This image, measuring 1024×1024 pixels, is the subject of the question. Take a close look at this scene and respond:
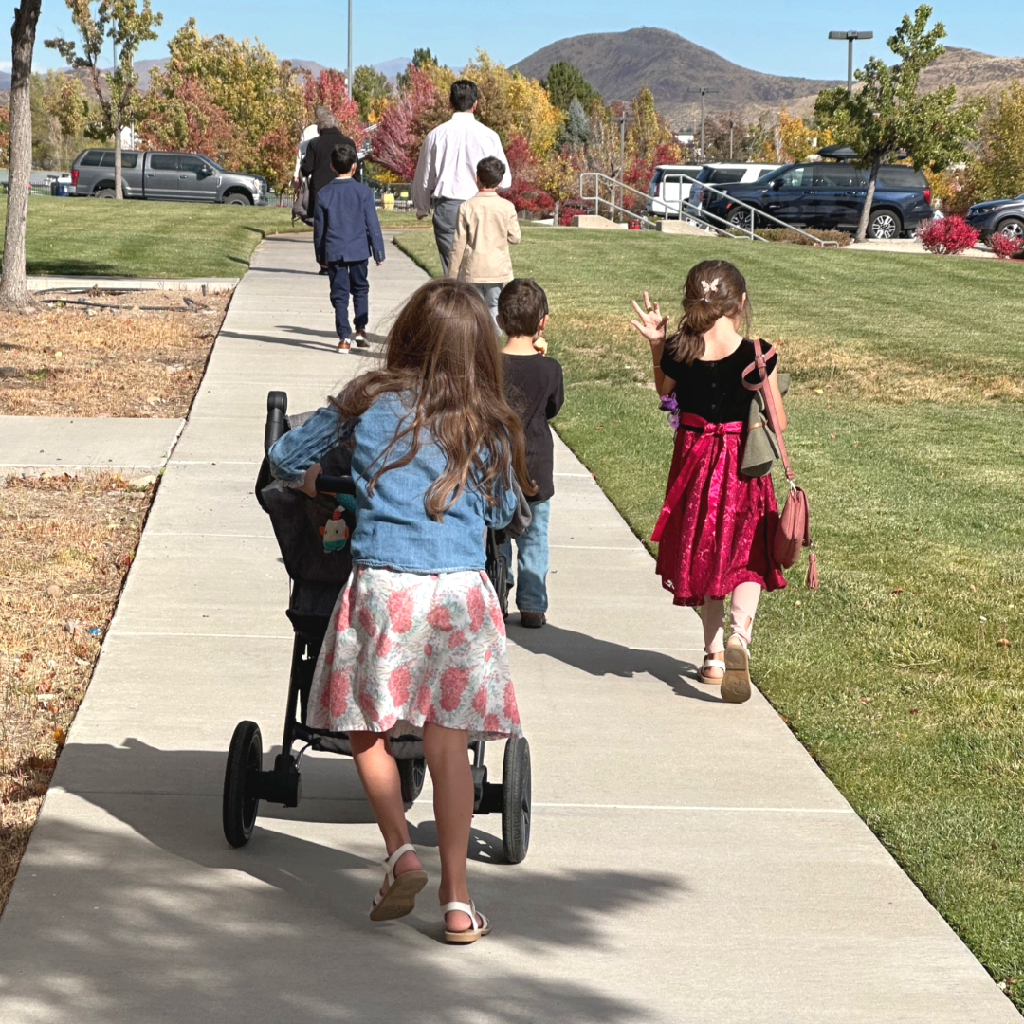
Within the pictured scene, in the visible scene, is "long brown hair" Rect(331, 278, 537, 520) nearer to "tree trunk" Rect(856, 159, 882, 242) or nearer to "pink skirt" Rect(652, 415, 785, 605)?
"pink skirt" Rect(652, 415, 785, 605)

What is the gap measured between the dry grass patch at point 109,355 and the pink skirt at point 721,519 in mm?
5748

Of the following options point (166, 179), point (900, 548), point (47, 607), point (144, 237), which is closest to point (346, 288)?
point (900, 548)

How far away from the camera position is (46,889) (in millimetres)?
3625

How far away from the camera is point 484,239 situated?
10047 millimetres

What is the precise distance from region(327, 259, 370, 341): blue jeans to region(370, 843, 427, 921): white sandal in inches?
366


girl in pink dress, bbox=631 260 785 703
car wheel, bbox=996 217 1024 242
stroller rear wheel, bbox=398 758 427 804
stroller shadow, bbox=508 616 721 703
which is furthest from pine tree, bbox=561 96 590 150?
stroller rear wheel, bbox=398 758 427 804

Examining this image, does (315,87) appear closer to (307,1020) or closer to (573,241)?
(573,241)

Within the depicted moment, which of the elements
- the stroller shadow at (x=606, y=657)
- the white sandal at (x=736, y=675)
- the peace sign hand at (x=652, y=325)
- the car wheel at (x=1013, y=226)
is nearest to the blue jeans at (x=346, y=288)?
the stroller shadow at (x=606, y=657)

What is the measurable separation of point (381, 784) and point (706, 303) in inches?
96.1

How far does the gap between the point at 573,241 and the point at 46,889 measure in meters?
24.2

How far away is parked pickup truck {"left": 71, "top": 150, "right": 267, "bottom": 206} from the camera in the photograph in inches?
1489

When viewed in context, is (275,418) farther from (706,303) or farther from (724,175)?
(724,175)

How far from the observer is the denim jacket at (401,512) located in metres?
3.38

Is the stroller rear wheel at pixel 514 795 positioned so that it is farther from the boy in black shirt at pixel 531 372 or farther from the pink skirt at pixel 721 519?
the pink skirt at pixel 721 519
